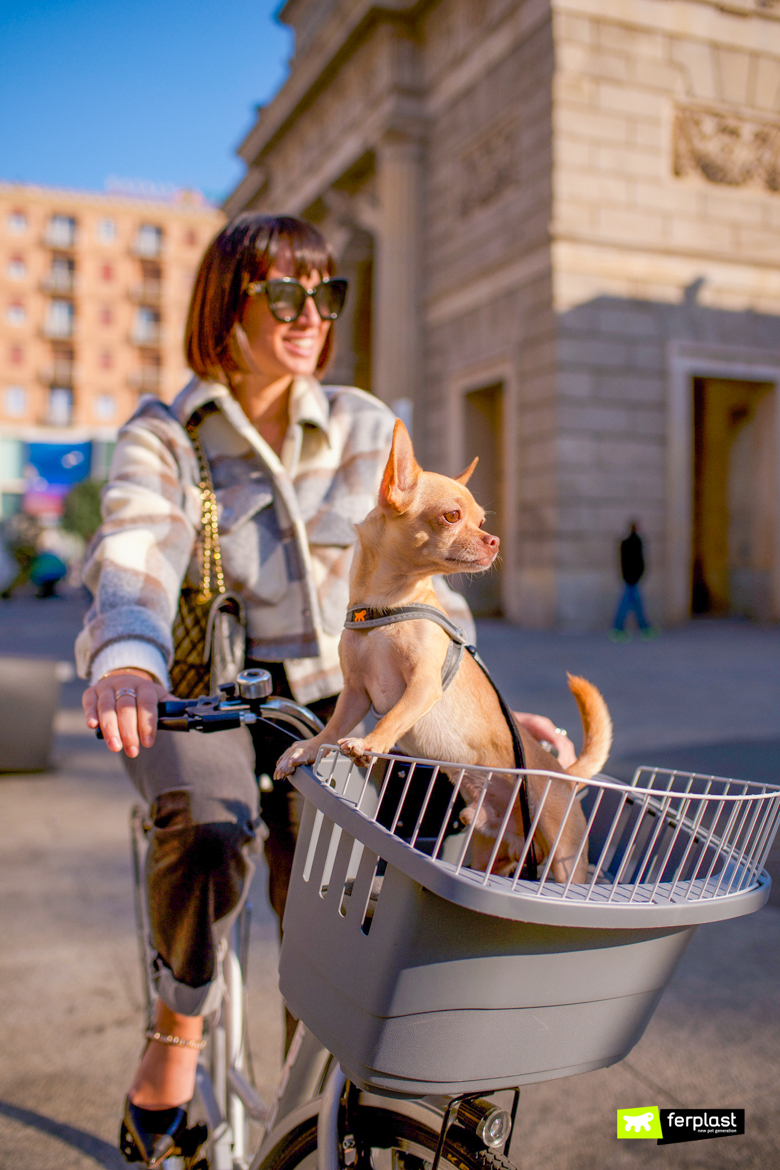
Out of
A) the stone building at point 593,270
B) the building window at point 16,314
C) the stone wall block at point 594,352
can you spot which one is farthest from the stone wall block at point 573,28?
the building window at point 16,314

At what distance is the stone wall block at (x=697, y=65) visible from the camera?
1404 cm

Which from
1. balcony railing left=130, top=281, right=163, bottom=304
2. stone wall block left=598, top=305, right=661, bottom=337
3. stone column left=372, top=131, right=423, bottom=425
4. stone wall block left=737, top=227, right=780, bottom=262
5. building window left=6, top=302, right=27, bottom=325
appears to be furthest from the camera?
balcony railing left=130, top=281, right=163, bottom=304

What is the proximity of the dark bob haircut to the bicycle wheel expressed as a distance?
135cm

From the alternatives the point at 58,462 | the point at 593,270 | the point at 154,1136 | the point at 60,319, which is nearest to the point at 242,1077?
the point at 154,1136

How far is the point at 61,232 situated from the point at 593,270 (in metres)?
51.3

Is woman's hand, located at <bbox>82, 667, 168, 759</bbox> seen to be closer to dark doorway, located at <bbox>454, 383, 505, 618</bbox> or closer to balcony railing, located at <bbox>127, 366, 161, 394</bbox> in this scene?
dark doorway, located at <bbox>454, 383, 505, 618</bbox>

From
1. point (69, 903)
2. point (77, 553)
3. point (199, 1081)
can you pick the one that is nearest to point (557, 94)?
point (69, 903)

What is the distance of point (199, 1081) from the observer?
181 cm

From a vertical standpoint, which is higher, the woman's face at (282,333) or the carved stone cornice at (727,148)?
the carved stone cornice at (727,148)

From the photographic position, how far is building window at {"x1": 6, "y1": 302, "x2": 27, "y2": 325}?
5534 centimetres

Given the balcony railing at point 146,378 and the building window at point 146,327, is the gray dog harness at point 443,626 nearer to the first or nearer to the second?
the balcony railing at point 146,378

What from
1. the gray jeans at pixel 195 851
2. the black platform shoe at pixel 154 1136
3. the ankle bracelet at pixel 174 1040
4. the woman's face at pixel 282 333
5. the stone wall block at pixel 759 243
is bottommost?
the black platform shoe at pixel 154 1136

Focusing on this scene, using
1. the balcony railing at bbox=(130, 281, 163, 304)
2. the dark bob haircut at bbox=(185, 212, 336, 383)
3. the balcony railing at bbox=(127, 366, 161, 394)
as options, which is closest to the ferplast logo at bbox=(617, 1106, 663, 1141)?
the dark bob haircut at bbox=(185, 212, 336, 383)

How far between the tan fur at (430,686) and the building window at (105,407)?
58.7 meters
